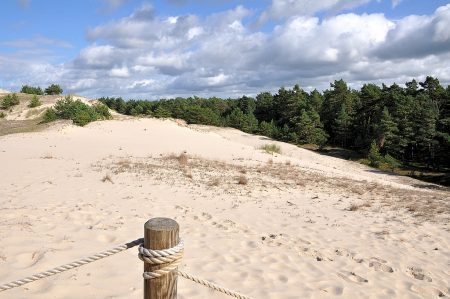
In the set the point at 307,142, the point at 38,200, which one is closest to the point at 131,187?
the point at 38,200

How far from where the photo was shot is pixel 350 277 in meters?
6.51

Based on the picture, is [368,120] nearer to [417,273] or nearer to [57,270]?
[417,273]

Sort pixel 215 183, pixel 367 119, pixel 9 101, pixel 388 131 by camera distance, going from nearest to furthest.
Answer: pixel 215 183
pixel 9 101
pixel 388 131
pixel 367 119

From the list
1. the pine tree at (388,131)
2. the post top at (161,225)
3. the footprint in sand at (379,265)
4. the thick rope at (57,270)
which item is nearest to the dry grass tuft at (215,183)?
the footprint in sand at (379,265)

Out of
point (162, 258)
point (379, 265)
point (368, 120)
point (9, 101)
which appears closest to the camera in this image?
point (162, 258)

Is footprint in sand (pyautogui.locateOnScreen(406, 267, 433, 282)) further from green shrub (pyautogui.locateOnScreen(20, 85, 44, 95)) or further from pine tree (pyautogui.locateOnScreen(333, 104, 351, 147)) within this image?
green shrub (pyautogui.locateOnScreen(20, 85, 44, 95))

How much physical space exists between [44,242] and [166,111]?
2605 inches

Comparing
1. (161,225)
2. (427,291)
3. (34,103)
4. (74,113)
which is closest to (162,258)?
(161,225)

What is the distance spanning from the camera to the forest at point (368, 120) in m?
48.1

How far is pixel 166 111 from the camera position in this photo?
235ft

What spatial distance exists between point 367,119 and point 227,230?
191 ft

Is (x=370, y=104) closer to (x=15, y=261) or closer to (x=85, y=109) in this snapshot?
(x=85, y=109)

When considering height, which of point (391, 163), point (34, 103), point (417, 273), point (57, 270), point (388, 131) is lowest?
point (391, 163)

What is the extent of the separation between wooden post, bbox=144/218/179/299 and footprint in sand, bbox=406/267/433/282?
18.1ft
